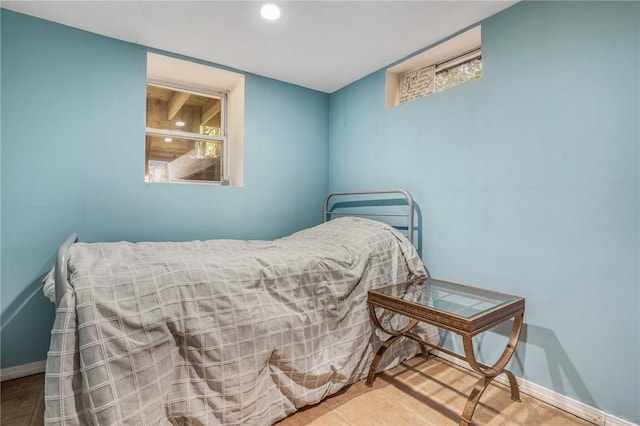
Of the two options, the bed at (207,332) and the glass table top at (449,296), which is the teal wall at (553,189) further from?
the bed at (207,332)

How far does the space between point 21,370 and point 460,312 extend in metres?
2.54

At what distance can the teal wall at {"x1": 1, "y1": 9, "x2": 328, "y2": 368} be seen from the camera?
189 centimetres

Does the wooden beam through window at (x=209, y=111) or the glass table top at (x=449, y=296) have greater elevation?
Result: the wooden beam through window at (x=209, y=111)

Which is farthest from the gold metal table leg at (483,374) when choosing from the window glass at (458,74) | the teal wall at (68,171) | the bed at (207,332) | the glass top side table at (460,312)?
the teal wall at (68,171)

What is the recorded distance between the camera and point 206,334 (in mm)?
1294

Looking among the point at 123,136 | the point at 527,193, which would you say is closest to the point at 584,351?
the point at 527,193

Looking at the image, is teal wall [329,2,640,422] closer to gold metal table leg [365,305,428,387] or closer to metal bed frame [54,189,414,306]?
metal bed frame [54,189,414,306]

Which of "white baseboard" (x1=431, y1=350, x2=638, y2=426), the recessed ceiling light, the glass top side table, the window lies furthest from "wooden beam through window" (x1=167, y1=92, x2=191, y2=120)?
"white baseboard" (x1=431, y1=350, x2=638, y2=426)

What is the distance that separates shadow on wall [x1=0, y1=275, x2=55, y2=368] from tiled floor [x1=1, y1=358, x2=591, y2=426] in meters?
0.14

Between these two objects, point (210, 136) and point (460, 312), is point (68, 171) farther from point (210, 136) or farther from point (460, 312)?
point (460, 312)

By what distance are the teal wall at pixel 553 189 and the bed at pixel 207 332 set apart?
64cm

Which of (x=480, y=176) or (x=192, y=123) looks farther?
(x=192, y=123)

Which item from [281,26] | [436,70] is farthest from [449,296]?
[281,26]

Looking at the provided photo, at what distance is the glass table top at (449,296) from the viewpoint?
4.94ft
